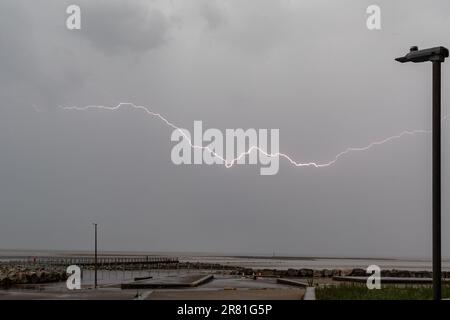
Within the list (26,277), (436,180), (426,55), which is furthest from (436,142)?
(26,277)

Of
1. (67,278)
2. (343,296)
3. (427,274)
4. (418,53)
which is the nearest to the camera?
(418,53)

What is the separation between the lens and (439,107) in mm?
11203

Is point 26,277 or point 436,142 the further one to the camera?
point 26,277

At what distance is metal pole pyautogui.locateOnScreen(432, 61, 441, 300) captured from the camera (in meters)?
10.6

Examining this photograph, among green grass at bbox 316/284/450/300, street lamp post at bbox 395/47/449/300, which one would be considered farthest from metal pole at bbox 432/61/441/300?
green grass at bbox 316/284/450/300

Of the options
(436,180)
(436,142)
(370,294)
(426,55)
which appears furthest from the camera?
(370,294)

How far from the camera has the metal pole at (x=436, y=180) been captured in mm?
10641

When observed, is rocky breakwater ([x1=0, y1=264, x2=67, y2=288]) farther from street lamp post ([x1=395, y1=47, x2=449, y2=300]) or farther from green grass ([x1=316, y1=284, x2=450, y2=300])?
street lamp post ([x1=395, y1=47, x2=449, y2=300])

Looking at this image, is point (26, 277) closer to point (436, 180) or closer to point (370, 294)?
point (370, 294)

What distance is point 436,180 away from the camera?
35.7ft

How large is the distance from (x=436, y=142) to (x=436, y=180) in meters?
0.75
